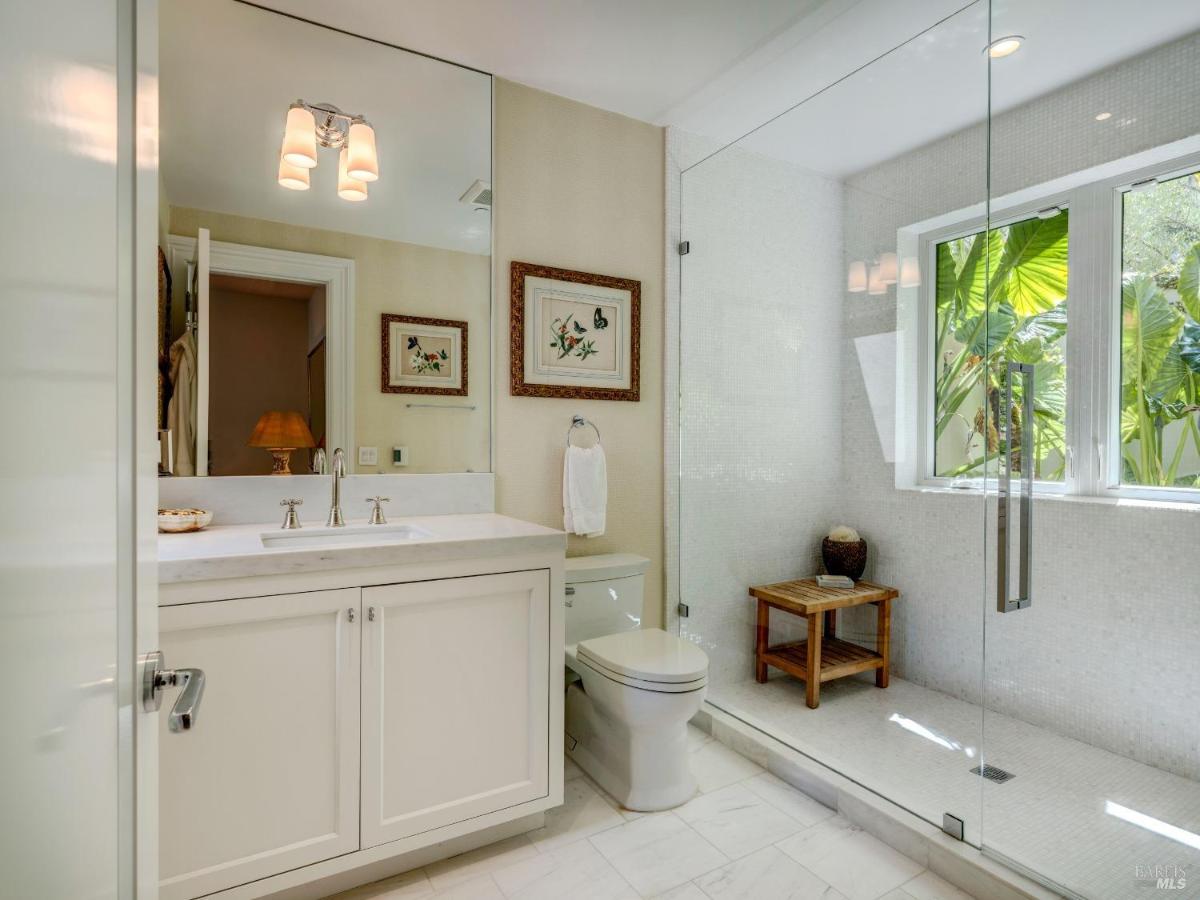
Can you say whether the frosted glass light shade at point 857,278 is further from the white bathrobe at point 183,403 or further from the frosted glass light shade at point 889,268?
the white bathrobe at point 183,403

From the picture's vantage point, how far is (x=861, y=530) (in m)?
2.18

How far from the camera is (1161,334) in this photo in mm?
1655

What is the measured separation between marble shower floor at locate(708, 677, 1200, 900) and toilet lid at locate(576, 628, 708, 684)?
22.6 inches

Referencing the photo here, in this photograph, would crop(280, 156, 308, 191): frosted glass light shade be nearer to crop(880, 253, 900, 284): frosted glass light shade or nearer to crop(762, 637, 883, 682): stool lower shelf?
crop(880, 253, 900, 284): frosted glass light shade

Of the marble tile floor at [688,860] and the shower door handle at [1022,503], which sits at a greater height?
the shower door handle at [1022,503]

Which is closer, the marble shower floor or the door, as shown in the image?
the door

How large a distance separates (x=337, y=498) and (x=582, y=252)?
1325 millimetres

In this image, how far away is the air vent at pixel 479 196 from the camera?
231cm

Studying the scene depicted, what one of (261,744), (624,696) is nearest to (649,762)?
(624,696)

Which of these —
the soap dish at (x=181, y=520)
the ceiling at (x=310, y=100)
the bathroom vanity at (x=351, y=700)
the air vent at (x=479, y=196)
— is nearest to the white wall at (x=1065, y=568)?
the bathroom vanity at (x=351, y=700)

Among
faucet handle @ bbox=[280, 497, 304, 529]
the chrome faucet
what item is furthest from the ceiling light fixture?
faucet handle @ bbox=[280, 497, 304, 529]

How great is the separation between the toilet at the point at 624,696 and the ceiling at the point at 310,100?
1356mm

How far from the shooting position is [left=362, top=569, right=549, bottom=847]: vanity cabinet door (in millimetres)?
1593

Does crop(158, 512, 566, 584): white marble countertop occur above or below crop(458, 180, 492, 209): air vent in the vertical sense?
below
